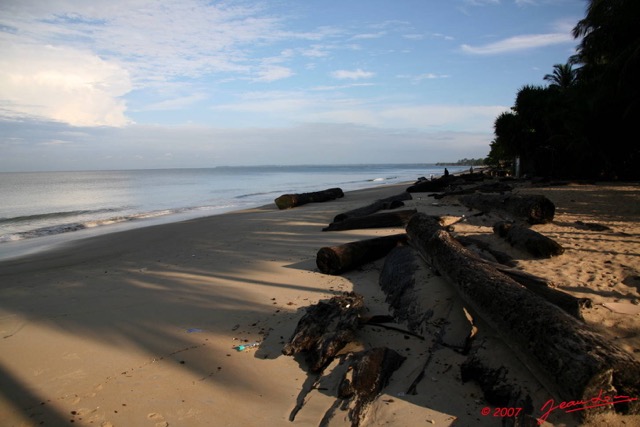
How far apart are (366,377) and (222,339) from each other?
1.72m

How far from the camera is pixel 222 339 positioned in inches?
162

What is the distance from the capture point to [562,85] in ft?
134

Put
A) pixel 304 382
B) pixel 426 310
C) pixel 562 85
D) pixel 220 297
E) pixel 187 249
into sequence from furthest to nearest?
pixel 562 85 → pixel 187 249 → pixel 220 297 → pixel 426 310 → pixel 304 382

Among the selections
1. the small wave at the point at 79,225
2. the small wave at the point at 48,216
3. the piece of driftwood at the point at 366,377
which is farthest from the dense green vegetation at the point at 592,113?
the small wave at the point at 48,216

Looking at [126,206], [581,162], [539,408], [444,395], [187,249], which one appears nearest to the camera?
[539,408]

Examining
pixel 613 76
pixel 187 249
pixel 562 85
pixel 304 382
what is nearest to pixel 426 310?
pixel 304 382

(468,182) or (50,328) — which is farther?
(468,182)

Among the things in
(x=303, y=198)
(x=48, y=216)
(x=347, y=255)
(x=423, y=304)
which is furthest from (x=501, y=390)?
(x=48, y=216)

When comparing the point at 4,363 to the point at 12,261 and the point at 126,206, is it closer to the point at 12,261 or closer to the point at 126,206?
the point at 12,261

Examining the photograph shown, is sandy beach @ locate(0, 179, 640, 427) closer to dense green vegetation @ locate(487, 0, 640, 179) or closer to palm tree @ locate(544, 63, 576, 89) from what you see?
dense green vegetation @ locate(487, 0, 640, 179)

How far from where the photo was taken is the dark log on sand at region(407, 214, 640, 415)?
240cm

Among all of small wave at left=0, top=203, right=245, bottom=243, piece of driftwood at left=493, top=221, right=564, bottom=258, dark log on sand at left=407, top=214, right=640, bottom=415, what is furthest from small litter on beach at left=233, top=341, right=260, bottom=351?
small wave at left=0, top=203, right=245, bottom=243

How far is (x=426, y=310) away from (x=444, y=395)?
1.31 metres
